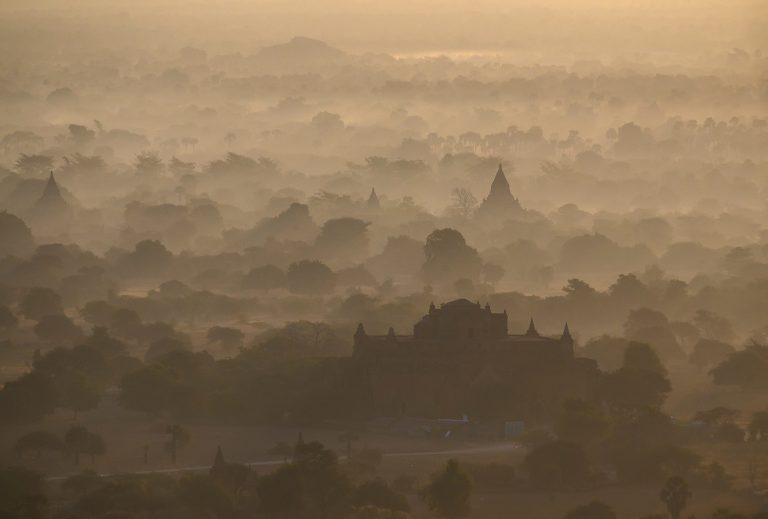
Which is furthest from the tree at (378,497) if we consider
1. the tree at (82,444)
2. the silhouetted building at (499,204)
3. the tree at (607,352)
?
the silhouetted building at (499,204)

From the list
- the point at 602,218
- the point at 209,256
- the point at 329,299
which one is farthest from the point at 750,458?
the point at 602,218

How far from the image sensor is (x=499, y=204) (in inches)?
6526

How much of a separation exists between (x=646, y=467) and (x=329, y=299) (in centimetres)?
5216

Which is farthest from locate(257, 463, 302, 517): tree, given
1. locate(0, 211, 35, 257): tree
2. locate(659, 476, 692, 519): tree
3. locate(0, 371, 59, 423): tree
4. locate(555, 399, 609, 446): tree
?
locate(0, 211, 35, 257): tree

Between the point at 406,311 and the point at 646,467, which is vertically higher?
the point at 406,311

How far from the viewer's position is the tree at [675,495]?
66.4 metres

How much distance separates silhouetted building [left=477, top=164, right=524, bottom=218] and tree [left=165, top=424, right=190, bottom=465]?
90604mm

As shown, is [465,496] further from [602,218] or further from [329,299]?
[602,218]

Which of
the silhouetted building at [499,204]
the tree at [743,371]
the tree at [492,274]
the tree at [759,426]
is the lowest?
the tree at [759,426]

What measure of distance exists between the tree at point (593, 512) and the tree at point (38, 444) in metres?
19.3

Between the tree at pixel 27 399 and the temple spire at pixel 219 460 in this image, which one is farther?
the tree at pixel 27 399

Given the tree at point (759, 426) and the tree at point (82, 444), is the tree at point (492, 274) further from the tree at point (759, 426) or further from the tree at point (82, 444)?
the tree at point (82, 444)

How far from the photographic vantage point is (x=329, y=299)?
400ft

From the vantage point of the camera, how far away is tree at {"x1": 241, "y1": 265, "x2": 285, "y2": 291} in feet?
408
